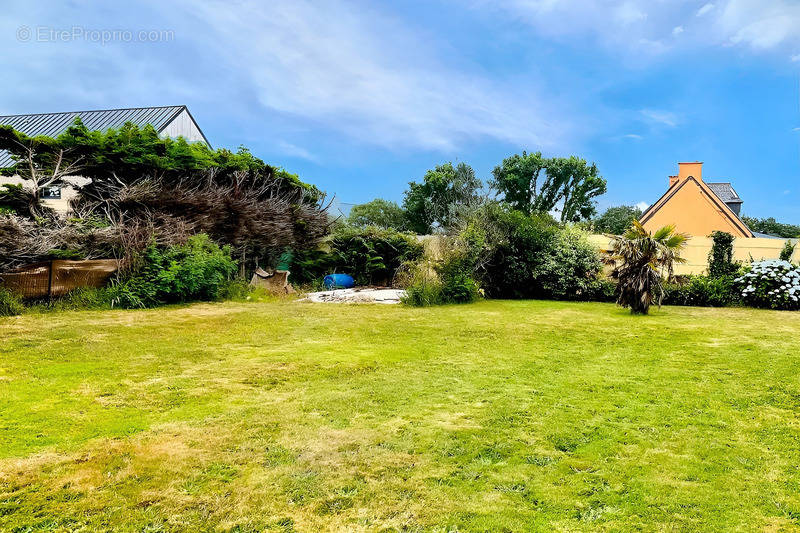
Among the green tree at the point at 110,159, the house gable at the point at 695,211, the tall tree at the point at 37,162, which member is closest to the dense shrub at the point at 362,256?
the green tree at the point at 110,159

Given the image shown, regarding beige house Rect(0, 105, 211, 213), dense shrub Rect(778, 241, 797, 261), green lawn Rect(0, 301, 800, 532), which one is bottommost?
green lawn Rect(0, 301, 800, 532)

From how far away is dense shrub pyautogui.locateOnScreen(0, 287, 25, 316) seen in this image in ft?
26.1

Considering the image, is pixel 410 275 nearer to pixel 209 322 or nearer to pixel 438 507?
pixel 209 322

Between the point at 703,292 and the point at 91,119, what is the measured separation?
27970 millimetres

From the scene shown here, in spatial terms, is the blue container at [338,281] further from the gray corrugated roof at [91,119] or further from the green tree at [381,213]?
the green tree at [381,213]

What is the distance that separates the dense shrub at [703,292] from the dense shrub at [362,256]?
7.00 meters

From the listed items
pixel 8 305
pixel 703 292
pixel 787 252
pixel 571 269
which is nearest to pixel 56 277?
pixel 8 305

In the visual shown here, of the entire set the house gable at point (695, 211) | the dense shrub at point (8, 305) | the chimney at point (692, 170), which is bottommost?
the dense shrub at point (8, 305)

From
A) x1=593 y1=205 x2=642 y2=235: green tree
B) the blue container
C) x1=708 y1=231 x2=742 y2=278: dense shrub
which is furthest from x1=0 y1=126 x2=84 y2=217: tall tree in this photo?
x1=593 y1=205 x2=642 y2=235: green tree

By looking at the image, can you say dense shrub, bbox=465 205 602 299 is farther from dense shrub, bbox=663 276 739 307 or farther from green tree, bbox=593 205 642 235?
green tree, bbox=593 205 642 235

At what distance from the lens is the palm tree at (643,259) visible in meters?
8.99

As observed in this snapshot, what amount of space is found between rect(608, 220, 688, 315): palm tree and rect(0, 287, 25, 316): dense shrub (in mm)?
11325

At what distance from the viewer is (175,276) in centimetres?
994

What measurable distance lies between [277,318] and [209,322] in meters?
1.17
